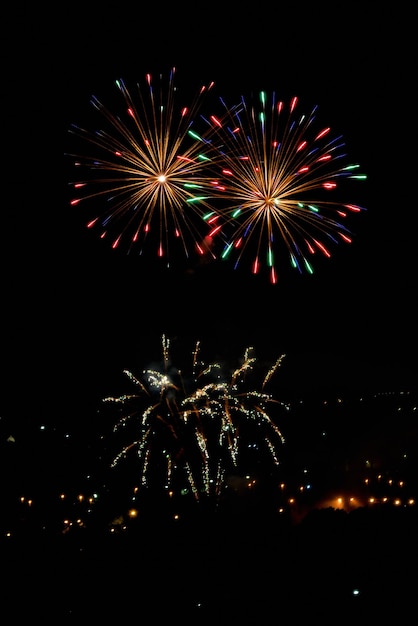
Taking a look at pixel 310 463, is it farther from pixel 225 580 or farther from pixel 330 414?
pixel 225 580

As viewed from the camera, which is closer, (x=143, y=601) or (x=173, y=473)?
(x=143, y=601)

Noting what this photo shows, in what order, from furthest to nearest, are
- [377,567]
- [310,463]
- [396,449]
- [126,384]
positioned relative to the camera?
[396,449]
[310,463]
[126,384]
[377,567]

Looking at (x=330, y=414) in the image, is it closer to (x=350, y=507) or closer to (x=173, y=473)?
(x=350, y=507)

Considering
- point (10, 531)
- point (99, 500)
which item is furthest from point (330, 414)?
point (10, 531)

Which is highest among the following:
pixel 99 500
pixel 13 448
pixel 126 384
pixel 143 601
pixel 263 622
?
pixel 126 384

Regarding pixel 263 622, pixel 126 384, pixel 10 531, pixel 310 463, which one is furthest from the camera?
pixel 310 463

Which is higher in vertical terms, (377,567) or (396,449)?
(396,449)
